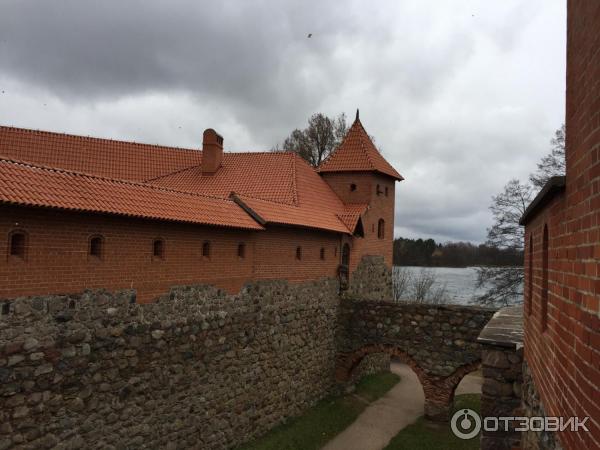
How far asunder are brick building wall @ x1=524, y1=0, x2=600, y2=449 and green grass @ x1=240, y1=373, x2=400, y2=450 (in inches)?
314

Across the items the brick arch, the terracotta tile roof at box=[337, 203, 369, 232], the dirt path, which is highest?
the terracotta tile roof at box=[337, 203, 369, 232]

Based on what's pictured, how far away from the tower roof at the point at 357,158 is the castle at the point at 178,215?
5 cm

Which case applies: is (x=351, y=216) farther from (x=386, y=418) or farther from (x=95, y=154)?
(x=95, y=154)

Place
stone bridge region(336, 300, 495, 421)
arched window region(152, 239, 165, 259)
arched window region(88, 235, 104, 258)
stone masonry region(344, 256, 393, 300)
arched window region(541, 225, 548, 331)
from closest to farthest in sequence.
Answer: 1. arched window region(541, 225, 548, 331)
2. arched window region(88, 235, 104, 258)
3. arched window region(152, 239, 165, 259)
4. stone bridge region(336, 300, 495, 421)
5. stone masonry region(344, 256, 393, 300)

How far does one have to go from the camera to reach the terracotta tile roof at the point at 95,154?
1310 centimetres

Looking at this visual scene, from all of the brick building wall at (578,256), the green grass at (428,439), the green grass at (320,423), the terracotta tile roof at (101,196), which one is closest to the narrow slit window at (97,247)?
the terracotta tile roof at (101,196)

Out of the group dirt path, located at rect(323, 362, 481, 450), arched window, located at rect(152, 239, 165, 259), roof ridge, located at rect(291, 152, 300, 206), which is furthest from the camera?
roof ridge, located at rect(291, 152, 300, 206)

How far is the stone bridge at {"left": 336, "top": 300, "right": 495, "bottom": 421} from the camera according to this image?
40.1 ft

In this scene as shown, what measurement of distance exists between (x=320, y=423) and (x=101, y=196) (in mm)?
8145

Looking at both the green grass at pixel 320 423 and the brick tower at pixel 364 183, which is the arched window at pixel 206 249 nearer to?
the green grass at pixel 320 423

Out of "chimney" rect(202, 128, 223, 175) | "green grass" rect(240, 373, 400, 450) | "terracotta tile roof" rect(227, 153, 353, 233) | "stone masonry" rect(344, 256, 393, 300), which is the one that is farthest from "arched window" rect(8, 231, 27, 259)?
"stone masonry" rect(344, 256, 393, 300)

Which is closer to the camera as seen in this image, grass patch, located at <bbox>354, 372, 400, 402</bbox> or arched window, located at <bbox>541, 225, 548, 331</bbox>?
arched window, located at <bbox>541, 225, 548, 331</bbox>

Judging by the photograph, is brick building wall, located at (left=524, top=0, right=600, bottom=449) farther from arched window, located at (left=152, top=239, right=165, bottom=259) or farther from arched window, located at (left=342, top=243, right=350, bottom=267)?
arched window, located at (left=342, top=243, right=350, bottom=267)

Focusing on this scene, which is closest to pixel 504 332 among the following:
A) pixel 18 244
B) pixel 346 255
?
pixel 18 244
